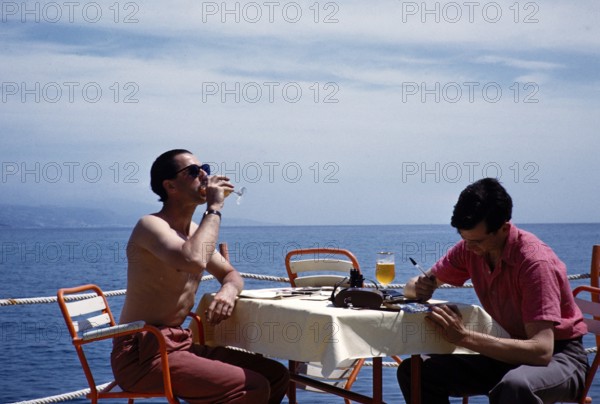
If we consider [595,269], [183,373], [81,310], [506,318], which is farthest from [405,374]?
[595,269]

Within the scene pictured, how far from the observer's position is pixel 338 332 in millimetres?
3064

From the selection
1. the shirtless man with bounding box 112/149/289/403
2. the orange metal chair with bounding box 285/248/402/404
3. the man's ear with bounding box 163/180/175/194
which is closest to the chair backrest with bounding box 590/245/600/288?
the orange metal chair with bounding box 285/248/402/404

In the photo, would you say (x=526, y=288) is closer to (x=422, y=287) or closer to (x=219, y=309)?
(x=422, y=287)

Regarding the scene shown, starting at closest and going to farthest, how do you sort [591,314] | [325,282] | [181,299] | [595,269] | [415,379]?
[415,379] → [181,299] → [591,314] → [325,282] → [595,269]

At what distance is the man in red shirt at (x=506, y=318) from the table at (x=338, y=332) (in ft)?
0.28

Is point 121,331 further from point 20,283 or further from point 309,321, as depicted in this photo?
point 20,283

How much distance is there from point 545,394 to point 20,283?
105 ft

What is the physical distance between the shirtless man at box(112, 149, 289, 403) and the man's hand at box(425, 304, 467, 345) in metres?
0.73

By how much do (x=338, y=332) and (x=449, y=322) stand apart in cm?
41

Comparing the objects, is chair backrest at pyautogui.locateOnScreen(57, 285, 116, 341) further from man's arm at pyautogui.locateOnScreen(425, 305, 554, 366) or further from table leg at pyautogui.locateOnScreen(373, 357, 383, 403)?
man's arm at pyautogui.locateOnScreen(425, 305, 554, 366)

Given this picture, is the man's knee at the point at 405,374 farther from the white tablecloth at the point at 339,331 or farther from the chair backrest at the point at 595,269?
the chair backrest at the point at 595,269

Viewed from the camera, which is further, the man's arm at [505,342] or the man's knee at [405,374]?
the man's knee at [405,374]

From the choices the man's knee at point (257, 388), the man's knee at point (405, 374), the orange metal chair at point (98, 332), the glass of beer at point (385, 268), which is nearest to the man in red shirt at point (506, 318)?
the man's knee at point (405, 374)

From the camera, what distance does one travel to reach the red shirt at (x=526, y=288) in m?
3.16
